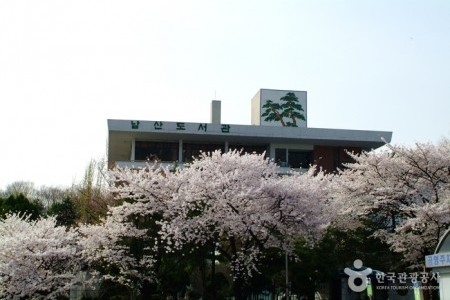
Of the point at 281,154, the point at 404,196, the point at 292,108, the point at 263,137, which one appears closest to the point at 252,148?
the point at 263,137

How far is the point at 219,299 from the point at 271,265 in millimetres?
4471

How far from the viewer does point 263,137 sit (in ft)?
165

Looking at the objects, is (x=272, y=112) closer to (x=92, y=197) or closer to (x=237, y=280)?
(x=92, y=197)

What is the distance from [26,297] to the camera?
27453 mm

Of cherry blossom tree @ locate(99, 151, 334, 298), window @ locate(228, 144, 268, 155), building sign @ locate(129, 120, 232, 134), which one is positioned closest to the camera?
cherry blossom tree @ locate(99, 151, 334, 298)

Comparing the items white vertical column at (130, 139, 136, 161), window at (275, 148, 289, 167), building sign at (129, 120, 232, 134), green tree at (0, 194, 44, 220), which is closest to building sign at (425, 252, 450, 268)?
green tree at (0, 194, 44, 220)

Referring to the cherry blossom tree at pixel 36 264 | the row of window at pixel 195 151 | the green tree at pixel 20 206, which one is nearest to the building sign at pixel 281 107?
the row of window at pixel 195 151

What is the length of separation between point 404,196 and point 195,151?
28451 millimetres

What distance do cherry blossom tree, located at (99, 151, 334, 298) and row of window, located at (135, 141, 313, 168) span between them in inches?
994

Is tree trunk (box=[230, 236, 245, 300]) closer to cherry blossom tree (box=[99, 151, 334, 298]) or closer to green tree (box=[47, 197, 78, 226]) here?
cherry blossom tree (box=[99, 151, 334, 298])

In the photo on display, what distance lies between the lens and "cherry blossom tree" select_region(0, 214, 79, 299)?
2602 cm

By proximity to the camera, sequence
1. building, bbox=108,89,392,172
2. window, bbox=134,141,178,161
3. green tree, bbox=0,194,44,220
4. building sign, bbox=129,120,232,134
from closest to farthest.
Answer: green tree, bbox=0,194,44,220
building sign, bbox=129,120,232,134
building, bbox=108,89,392,172
window, bbox=134,141,178,161

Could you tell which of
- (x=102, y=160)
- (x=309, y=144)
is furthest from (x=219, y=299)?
(x=309, y=144)

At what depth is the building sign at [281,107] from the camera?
53344 mm
